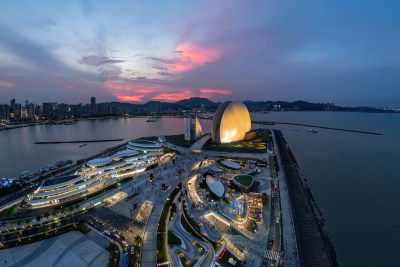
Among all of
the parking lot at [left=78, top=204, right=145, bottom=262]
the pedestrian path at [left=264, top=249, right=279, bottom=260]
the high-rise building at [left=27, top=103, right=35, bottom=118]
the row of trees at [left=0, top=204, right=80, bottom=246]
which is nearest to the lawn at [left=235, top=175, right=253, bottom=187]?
the pedestrian path at [left=264, top=249, right=279, bottom=260]

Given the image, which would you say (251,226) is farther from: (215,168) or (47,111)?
(47,111)


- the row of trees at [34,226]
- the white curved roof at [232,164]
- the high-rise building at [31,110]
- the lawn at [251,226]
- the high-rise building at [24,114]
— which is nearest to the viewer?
the row of trees at [34,226]

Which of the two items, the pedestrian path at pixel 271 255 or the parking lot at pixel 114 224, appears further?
the parking lot at pixel 114 224

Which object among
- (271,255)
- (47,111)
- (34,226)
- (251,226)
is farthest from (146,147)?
(47,111)

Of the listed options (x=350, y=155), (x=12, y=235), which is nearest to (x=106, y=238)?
(x=12, y=235)

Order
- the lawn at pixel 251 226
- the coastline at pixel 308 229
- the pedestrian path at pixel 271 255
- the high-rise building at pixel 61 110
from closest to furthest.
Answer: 1. the pedestrian path at pixel 271 255
2. the coastline at pixel 308 229
3. the lawn at pixel 251 226
4. the high-rise building at pixel 61 110

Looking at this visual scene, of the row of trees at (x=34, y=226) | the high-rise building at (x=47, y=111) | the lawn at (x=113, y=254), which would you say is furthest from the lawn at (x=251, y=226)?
the high-rise building at (x=47, y=111)

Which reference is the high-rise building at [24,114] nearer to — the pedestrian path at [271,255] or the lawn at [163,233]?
the lawn at [163,233]

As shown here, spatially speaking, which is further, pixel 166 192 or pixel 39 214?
pixel 166 192

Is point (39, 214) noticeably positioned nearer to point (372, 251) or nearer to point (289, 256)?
point (289, 256)
